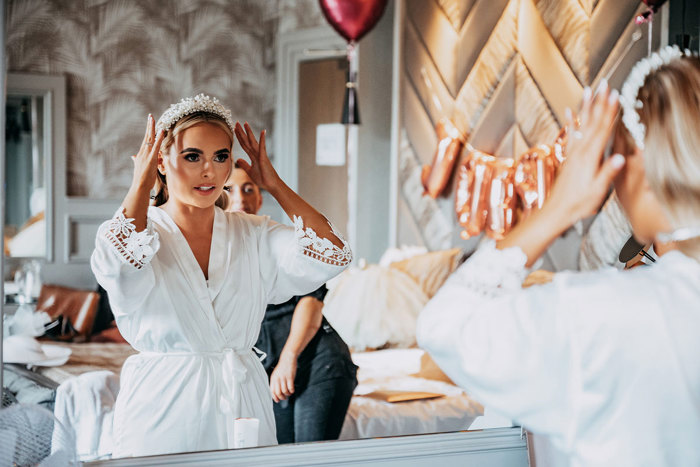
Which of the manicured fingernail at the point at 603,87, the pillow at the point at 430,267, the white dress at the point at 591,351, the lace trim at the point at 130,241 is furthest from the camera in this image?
the pillow at the point at 430,267

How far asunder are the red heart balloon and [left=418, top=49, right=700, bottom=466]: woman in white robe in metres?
1.11

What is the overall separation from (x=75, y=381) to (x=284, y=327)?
0.46 meters

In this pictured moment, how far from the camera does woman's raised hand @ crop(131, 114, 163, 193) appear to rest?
145 centimetres

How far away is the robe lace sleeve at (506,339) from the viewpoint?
3.03ft

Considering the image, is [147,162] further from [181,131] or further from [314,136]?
[314,136]

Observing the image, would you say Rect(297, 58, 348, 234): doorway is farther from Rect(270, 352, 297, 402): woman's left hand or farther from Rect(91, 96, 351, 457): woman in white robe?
Rect(270, 352, 297, 402): woman's left hand

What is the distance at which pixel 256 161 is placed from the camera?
1.60 metres

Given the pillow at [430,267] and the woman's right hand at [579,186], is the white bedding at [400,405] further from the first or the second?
the woman's right hand at [579,186]

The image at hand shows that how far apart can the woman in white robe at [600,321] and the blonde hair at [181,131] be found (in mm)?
725

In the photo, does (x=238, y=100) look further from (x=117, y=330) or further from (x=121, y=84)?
(x=117, y=330)

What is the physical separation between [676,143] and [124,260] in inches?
38.2

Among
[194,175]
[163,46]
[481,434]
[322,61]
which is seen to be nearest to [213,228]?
[194,175]

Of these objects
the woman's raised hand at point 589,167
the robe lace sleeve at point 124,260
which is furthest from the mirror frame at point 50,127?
the woman's raised hand at point 589,167

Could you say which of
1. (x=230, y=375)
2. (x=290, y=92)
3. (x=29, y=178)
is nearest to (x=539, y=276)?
(x=290, y=92)
